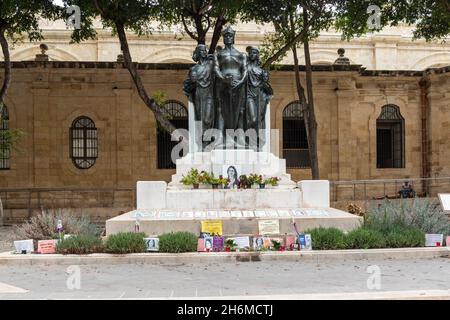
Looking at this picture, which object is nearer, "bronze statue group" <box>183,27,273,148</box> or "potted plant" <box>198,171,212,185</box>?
"potted plant" <box>198,171,212,185</box>

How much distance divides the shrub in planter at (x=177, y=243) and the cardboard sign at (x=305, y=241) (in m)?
1.88

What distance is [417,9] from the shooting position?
2186cm

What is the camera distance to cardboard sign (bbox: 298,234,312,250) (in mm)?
10922

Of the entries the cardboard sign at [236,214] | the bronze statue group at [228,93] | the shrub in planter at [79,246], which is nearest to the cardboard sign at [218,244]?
the cardboard sign at [236,214]

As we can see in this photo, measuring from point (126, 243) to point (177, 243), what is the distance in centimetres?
89

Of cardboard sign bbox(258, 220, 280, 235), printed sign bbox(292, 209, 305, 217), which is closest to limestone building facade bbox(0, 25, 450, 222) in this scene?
printed sign bbox(292, 209, 305, 217)

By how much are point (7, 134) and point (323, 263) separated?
15.9m

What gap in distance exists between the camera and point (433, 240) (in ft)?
37.5

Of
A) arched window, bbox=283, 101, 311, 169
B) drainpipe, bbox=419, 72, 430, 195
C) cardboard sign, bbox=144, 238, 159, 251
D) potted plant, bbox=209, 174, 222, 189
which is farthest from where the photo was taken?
drainpipe, bbox=419, 72, 430, 195

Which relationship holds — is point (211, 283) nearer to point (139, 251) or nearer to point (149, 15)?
point (139, 251)

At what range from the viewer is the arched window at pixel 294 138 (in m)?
29.0

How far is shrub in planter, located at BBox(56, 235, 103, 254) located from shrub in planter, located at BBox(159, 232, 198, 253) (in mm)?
1140

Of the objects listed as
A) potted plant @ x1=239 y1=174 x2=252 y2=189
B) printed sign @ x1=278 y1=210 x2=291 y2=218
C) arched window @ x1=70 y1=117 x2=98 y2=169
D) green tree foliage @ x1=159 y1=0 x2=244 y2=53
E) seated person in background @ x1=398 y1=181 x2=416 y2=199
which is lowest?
seated person in background @ x1=398 y1=181 x2=416 y2=199

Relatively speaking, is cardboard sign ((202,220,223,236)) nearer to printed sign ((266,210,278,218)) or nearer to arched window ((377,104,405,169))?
printed sign ((266,210,278,218))
